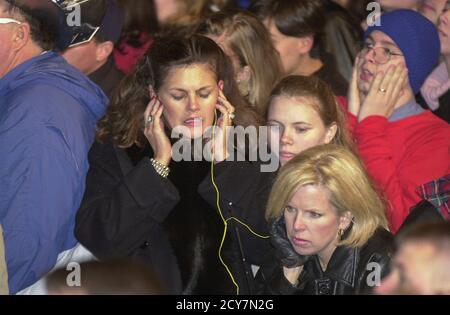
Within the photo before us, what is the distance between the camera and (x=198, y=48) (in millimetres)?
4070

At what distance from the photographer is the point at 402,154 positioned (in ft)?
13.9

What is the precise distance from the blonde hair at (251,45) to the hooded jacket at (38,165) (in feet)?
3.16

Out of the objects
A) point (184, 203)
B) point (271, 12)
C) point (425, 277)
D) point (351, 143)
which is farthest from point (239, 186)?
point (271, 12)

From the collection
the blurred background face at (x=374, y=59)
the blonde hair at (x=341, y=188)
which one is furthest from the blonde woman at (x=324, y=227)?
the blurred background face at (x=374, y=59)

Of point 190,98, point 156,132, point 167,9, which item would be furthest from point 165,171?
point 167,9

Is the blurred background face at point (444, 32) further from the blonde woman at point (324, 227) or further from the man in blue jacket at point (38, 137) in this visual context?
the man in blue jacket at point (38, 137)

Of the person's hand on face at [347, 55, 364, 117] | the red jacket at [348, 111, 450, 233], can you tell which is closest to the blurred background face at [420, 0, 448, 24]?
the person's hand on face at [347, 55, 364, 117]

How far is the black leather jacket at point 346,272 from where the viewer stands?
367 cm

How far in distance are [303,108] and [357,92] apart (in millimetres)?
479

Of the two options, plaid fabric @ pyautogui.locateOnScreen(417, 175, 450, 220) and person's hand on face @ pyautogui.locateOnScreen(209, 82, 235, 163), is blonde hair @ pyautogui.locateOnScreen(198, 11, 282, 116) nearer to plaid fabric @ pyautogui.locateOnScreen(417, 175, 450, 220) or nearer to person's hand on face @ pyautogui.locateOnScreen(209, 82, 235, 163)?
person's hand on face @ pyautogui.locateOnScreen(209, 82, 235, 163)

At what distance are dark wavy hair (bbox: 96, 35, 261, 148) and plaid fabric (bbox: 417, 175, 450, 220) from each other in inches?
28.5

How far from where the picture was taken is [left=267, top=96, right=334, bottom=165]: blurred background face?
163 inches
